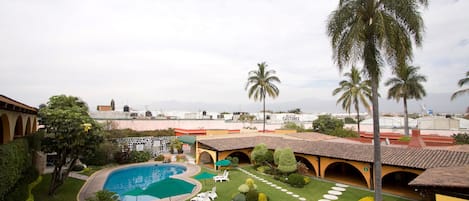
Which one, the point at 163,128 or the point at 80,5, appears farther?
the point at 163,128

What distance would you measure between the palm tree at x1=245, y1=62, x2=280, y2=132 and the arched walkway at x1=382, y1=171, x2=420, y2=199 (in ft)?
61.0

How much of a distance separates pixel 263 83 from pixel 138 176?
20791 millimetres

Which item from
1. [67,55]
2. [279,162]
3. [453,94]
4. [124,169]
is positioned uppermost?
[67,55]

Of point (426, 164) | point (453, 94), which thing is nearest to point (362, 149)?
point (426, 164)

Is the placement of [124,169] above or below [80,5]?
below

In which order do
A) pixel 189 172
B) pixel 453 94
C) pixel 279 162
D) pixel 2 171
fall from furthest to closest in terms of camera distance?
1. pixel 453 94
2. pixel 189 172
3. pixel 279 162
4. pixel 2 171

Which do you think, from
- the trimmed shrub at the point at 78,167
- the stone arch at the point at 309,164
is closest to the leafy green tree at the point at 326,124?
the stone arch at the point at 309,164

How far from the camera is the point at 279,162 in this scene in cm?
2152

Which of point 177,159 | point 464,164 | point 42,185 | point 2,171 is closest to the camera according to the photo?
point 2,171

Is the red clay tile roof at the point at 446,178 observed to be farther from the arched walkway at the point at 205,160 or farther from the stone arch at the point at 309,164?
the arched walkway at the point at 205,160

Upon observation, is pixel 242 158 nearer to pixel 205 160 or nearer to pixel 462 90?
pixel 205 160

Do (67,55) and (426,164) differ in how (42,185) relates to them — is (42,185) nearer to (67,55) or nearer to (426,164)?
(67,55)

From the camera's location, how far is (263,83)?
36781 mm

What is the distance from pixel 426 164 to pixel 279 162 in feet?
33.5
